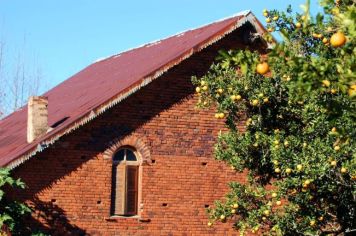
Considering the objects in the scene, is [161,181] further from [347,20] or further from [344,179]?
[347,20]

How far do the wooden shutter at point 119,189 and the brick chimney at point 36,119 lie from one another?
203 cm

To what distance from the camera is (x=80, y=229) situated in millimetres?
16859

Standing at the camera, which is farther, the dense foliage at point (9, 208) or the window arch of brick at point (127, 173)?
the window arch of brick at point (127, 173)

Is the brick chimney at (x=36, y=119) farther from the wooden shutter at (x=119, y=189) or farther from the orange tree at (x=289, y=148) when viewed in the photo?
the orange tree at (x=289, y=148)

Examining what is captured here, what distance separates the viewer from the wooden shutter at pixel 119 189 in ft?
57.5

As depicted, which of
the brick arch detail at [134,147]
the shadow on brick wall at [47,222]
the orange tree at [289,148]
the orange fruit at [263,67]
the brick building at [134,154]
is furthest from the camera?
the brick arch detail at [134,147]

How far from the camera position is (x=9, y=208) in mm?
15672

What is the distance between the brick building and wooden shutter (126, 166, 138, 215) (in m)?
0.02

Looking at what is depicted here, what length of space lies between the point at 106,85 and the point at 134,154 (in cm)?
273

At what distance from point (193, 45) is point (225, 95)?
13.3 feet

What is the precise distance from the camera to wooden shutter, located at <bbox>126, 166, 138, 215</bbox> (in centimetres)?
1762

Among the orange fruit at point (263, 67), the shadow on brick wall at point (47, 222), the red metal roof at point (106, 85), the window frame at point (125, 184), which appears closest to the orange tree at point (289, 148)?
the red metal roof at point (106, 85)

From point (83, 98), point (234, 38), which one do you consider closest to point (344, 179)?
point (234, 38)

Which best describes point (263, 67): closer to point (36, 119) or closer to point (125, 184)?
point (36, 119)
